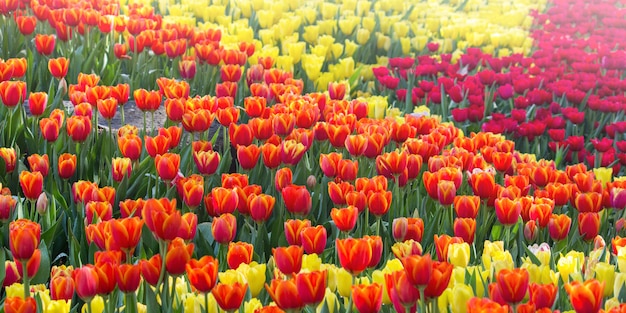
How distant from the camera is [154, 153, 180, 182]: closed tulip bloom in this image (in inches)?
107

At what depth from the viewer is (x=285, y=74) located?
4551mm

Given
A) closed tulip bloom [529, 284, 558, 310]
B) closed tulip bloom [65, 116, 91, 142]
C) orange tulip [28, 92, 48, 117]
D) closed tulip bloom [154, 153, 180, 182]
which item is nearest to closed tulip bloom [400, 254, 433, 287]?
closed tulip bloom [529, 284, 558, 310]

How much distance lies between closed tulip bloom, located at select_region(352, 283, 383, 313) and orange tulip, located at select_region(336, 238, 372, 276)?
0.54ft

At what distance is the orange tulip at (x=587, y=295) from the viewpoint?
175 cm

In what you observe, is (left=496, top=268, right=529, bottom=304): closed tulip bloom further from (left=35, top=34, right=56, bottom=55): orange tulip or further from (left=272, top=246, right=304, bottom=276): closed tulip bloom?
(left=35, top=34, right=56, bottom=55): orange tulip

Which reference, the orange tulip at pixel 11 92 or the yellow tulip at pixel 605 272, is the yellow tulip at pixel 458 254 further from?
the orange tulip at pixel 11 92

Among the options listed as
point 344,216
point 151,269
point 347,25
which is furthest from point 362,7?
point 151,269

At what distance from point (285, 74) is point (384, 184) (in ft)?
6.31

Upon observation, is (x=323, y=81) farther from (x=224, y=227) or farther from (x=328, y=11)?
(x=224, y=227)

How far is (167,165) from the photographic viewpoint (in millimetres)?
2717

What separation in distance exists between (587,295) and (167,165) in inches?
59.4

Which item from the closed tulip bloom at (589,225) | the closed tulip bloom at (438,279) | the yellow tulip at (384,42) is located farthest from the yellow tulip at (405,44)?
the closed tulip bloom at (438,279)

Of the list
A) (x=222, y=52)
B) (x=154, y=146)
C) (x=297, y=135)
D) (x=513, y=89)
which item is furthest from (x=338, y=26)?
(x=154, y=146)

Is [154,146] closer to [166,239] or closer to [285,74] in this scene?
[166,239]
